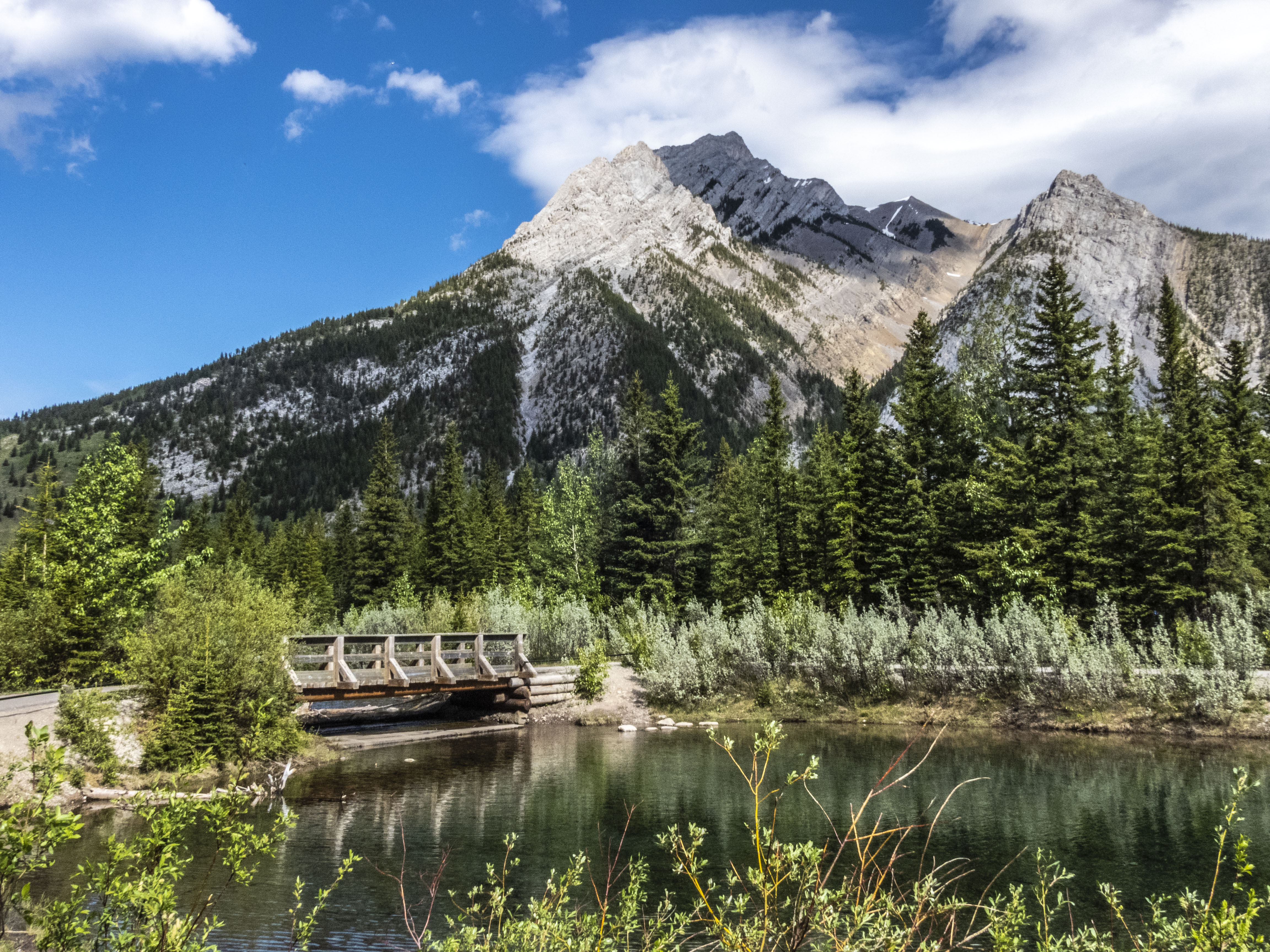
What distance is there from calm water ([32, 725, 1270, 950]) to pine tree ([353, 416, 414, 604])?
1684 inches

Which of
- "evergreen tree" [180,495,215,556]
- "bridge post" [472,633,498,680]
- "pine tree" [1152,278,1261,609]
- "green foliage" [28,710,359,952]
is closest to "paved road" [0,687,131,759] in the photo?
"green foliage" [28,710,359,952]

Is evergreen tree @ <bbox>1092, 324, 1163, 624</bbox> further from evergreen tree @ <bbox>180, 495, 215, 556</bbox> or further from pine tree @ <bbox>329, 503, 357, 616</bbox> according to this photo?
evergreen tree @ <bbox>180, 495, 215, 556</bbox>

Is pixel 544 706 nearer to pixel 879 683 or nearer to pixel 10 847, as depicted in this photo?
pixel 879 683

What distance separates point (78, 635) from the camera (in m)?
28.6

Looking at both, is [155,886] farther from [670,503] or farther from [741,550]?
[670,503]

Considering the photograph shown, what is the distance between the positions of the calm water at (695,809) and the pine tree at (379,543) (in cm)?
4277

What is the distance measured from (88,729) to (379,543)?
5147 cm

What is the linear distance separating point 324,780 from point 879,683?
2463 cm

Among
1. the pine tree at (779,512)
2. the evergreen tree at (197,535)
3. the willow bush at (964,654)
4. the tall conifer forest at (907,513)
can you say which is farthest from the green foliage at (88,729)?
the evergreen tree at (197,535)

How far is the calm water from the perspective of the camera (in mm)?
14203

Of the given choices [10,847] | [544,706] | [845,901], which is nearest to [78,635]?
[544,706]

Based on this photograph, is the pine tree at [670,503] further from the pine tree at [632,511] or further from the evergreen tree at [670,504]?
the pine tree at [632,511]

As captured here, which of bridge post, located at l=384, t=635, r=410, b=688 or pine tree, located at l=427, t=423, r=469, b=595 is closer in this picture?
bridge post, located at l=384, t=635, r=410, b=688

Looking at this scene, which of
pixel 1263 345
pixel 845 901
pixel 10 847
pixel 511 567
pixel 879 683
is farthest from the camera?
pixel 1263 345
